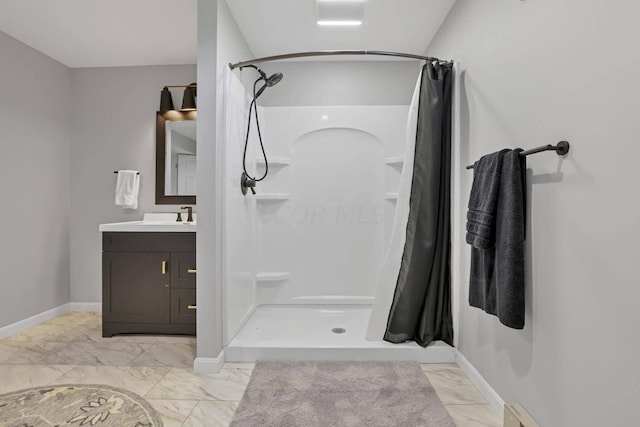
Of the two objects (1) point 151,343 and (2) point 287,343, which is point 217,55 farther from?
(1) point 151,343

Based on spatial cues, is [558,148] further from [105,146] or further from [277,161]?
[105,146]

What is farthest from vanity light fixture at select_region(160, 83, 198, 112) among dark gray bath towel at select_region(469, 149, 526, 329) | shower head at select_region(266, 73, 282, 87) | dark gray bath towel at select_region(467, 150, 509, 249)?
dark gray bath towel at select_region(469, 149, 526, 329)

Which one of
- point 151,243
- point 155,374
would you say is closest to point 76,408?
point 155,374

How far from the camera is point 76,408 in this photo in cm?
179

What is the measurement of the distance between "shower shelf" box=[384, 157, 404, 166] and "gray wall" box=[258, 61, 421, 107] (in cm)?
53

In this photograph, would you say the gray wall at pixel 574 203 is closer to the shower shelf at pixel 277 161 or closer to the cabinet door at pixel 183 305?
the shower shelf at pixel 277 161

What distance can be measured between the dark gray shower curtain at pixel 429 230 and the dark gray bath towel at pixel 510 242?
73 cm

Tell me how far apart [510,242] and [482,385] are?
3.00ft

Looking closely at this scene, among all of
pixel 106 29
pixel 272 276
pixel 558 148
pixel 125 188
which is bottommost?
pixel 272 276

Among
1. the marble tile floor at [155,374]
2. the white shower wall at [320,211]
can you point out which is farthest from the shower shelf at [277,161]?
the marble tile floor at [155,374]

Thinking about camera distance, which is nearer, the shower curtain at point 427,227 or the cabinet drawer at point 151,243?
the shower curtain at point 427,227

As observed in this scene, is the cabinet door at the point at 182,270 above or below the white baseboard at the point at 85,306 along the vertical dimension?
above

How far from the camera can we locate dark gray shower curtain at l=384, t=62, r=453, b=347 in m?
2.31

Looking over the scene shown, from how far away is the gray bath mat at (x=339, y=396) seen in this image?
1673mm
